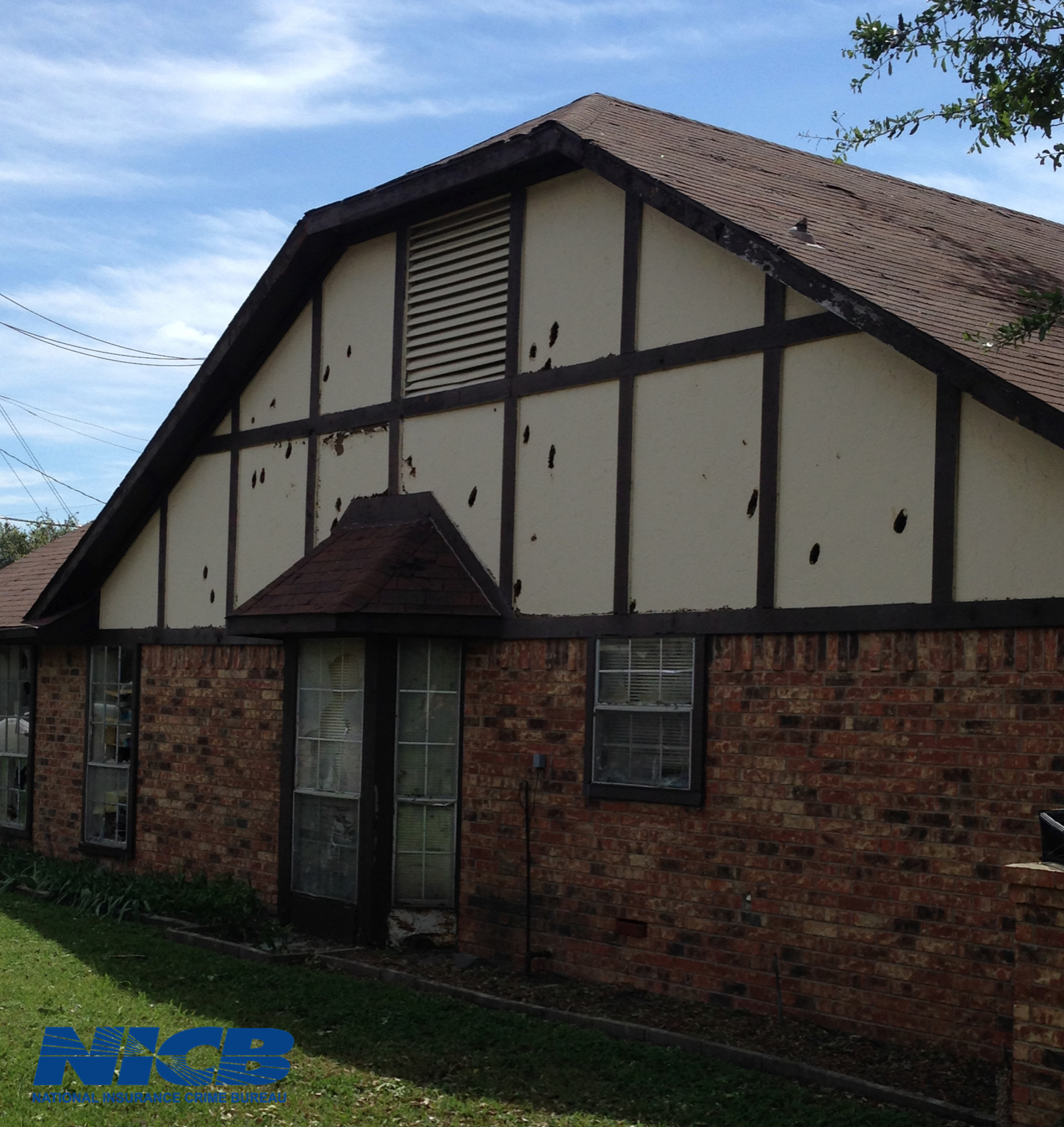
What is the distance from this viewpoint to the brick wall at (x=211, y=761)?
13414mm

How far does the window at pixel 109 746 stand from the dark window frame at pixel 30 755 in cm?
137

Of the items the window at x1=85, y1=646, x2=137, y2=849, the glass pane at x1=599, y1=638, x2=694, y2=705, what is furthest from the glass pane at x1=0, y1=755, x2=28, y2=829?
the glass pane at x1=599, y1=638, x2=694, y2=705

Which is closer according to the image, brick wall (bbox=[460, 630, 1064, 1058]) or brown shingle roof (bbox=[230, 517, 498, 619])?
brick wall (bbox=[460, 630, 1064, 1058])

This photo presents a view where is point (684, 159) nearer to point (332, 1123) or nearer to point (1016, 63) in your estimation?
point (1016, 63)

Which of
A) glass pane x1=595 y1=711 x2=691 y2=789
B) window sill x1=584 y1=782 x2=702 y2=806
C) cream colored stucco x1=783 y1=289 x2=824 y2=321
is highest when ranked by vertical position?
cream colored stucco x1=783 y1=289 x2=824 y2=321

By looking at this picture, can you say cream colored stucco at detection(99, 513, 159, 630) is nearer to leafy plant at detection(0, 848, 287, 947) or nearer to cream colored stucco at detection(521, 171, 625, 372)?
leafy plant at detection(0, 848, 287, 947)

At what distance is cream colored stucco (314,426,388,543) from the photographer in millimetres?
12773

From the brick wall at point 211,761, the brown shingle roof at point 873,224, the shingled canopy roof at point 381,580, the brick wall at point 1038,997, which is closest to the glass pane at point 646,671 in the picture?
the shingled canopy roof at point 381,580

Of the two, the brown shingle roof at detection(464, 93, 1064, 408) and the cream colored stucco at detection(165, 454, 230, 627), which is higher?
the brown shingle roof at detection(464, 93, 1064, 408)

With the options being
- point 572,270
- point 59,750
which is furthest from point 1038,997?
point 59,750

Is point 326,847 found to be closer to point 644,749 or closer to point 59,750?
point 644,749

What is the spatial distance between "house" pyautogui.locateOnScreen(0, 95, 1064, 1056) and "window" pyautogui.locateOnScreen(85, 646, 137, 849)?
428mm

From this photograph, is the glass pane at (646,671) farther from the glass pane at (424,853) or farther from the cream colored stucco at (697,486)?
the glass pane at (424,853)

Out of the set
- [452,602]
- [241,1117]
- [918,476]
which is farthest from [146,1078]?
[918,476]
